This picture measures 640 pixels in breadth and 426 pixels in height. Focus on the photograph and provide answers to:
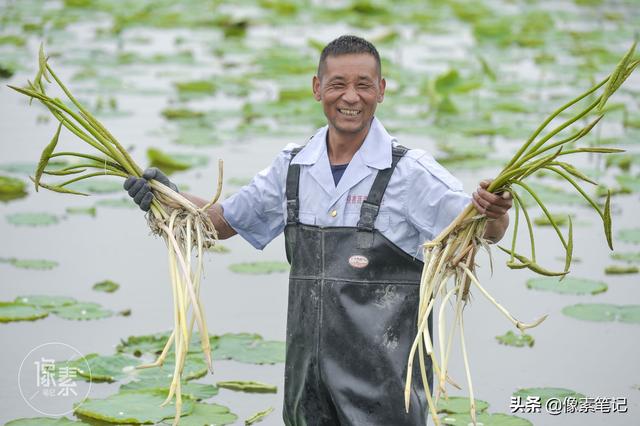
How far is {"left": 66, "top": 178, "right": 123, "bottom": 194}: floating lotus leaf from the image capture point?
266 inches

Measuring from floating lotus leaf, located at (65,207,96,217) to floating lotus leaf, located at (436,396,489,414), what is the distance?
116 inches

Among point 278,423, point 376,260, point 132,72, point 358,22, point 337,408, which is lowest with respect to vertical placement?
point 278,423

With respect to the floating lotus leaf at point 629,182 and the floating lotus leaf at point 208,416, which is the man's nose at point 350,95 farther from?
the floating lotus leaf at point 629,182

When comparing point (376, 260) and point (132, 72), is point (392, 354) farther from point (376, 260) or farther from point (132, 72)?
point (132, 72)

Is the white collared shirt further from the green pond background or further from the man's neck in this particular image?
the green pond background

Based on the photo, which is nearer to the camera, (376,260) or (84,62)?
(376,260)

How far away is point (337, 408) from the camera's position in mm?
2953

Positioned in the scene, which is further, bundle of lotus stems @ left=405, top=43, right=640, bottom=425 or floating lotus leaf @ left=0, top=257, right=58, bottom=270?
floating lotus leaf @ left=0, top=257, right=58, bottom=270

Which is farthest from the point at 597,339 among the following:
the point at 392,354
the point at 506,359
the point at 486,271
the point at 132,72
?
the point at 132,72

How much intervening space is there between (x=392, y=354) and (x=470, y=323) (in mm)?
2091

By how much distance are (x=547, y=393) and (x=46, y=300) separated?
7.16 ft

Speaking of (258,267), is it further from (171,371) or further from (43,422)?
(43,422)

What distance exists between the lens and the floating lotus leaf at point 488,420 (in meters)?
3.87

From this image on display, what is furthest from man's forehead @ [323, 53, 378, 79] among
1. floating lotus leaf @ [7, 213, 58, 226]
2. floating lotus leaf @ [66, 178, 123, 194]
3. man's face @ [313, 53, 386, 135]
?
floating lotus leaf @ [66, 178, 123, 194]
